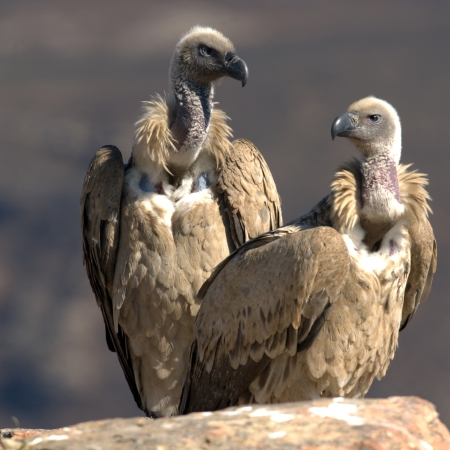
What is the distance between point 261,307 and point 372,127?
1.29m

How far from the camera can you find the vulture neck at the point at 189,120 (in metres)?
7.35

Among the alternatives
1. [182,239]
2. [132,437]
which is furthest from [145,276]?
[132,437]

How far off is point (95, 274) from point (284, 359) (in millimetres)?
2078

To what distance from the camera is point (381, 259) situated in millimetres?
5895

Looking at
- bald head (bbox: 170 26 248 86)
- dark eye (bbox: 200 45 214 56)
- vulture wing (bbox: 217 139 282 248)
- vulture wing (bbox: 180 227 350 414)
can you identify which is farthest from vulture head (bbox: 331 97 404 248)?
dark eye (bbox: 200 45 214 56)

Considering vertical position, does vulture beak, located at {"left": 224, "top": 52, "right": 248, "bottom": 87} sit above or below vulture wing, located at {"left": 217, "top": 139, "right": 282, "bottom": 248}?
above

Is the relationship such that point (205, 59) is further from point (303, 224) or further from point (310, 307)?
point (310, 307)

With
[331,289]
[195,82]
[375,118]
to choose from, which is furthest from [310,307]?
[195,82]

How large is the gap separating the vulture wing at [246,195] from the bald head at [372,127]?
147 cm

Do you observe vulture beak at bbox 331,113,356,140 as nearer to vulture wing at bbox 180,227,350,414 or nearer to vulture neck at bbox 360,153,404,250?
vulture neck at bbox 360,153,404,250

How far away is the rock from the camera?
3.67m

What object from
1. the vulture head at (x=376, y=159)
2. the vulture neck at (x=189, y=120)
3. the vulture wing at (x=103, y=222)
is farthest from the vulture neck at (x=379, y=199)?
the vulture wing at (x=103, y=222)

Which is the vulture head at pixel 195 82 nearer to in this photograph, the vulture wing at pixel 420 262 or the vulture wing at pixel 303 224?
the vulture wing at pixel 303 224

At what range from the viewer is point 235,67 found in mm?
7348
